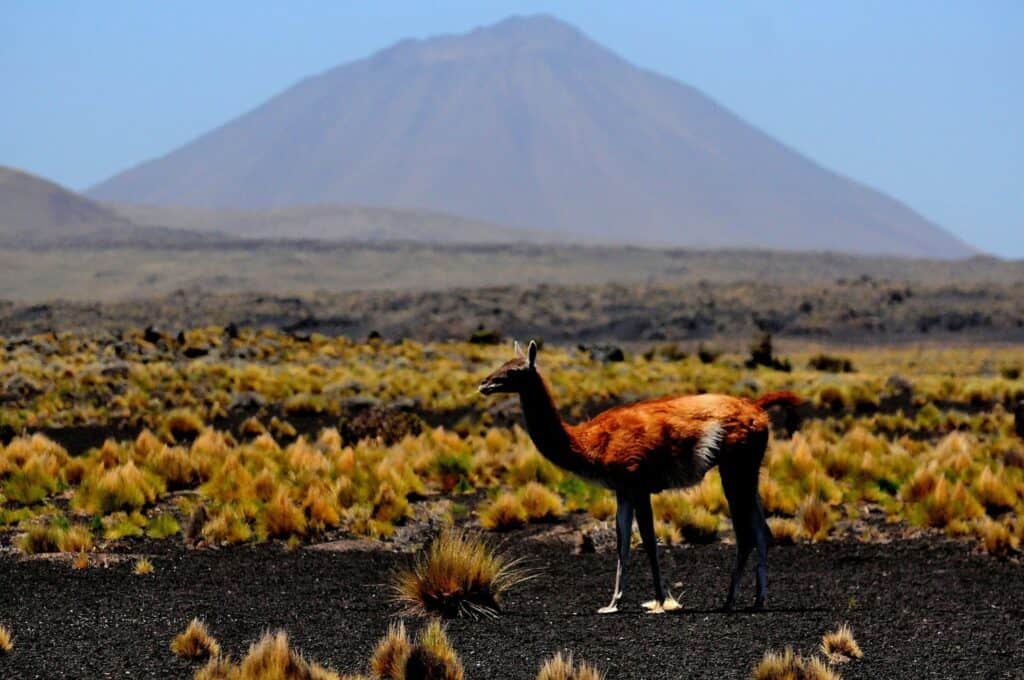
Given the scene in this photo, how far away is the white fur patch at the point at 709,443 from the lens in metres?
9.73

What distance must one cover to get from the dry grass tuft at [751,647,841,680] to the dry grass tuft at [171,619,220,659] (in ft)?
10.9

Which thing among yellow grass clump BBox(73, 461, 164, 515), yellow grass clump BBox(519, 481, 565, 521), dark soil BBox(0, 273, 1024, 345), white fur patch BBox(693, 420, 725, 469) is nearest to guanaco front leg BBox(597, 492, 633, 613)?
white fur patch BBox(693, 420, 725, 469)

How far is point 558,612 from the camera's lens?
1038 cm

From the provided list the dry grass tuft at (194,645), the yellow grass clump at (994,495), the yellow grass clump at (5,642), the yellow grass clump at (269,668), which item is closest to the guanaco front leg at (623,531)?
the yellow grass clump at (269,668)

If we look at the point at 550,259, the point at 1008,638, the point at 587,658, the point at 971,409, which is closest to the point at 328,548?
the point at 587,658

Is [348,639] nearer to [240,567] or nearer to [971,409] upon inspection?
[240,567]

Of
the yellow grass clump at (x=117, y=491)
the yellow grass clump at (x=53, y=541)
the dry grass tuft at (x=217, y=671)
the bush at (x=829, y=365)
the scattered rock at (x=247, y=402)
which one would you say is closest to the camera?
the dry grass tuft at (x=217, y=671)

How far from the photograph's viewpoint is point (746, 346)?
6425 centimetres

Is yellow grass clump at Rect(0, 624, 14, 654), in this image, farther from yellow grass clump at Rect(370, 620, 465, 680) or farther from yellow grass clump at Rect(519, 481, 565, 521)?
yellow grass clump at Rect(519, 481, 565, 521)

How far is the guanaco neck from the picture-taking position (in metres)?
9.74

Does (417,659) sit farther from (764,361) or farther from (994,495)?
(764,361)

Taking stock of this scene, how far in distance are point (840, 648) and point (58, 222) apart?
176 meters

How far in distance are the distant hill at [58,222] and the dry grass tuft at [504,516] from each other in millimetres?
120608

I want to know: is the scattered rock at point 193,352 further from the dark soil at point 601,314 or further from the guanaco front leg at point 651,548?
the guanaco front leg at point 651,548
